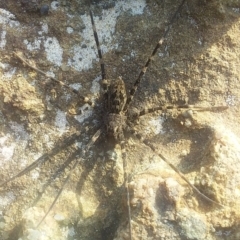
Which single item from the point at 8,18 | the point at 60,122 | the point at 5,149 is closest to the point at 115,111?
the point at 60,122

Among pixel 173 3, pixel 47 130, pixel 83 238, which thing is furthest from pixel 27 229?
pixel 173 3

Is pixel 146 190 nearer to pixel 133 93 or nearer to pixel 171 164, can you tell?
pixel 171 164

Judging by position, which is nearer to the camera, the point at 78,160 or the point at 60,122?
the point at 78,160

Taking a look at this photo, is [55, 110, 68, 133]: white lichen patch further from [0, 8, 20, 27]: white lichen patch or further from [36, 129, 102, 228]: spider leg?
[0, 8, 20, 27]: white lichen patch

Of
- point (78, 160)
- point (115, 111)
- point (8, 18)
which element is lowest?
point (78, 160)

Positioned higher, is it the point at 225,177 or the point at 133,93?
the point at 133,93

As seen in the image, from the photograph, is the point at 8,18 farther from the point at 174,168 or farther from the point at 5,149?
the point at 174,168

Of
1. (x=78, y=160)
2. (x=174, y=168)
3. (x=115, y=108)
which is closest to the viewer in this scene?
(x=174, y=168)

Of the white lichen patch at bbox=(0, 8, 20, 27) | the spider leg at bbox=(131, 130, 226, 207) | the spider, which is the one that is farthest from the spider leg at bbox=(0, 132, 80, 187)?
the white lichen patch at bbox=(0, 8, 20, 27)

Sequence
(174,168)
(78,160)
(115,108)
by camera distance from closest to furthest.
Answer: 1. (174,168)
2. (78,160)
3. (115,108)

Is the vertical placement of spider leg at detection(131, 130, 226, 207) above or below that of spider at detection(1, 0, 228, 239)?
below

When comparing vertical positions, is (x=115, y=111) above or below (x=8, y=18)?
below
